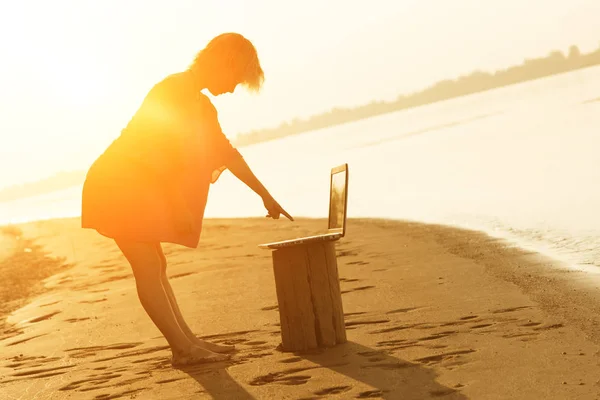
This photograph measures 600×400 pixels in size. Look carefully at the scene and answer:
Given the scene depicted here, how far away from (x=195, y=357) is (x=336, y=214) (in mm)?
1424

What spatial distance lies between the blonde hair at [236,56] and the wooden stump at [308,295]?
1181 mm

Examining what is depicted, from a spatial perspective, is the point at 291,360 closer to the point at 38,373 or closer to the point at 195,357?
the point at 195,357

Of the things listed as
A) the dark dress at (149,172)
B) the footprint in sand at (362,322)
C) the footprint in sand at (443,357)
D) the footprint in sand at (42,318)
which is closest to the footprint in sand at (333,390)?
the footprint in sand at (443,357)

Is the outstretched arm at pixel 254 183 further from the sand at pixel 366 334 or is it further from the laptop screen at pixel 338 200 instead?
the sand at pixel 366 334

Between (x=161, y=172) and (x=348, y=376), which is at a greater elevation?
(x=161, y=172)

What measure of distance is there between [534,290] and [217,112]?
10.8 ft

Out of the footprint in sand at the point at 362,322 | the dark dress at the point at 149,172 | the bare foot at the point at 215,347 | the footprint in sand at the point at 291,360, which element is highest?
the dark dress at the point at 149,172

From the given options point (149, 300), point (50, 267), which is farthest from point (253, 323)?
point (50, 267)

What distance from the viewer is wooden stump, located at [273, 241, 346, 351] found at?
19.6 feet

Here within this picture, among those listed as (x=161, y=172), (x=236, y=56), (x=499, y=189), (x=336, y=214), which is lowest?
(x=499, y=189)

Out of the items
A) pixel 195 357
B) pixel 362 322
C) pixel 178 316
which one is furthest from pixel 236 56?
pixel 362 322

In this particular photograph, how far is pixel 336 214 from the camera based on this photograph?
630cm

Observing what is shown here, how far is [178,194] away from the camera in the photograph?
5.65m

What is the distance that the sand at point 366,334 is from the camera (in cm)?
505
